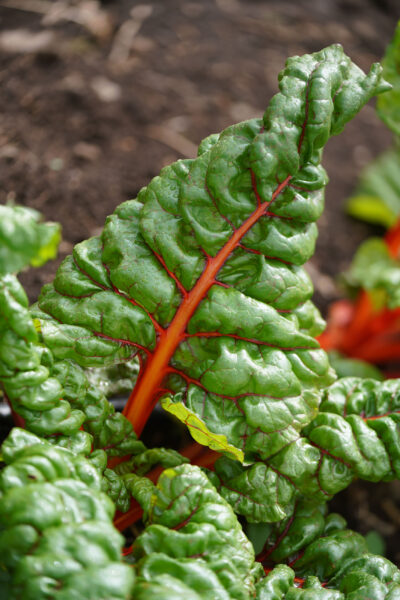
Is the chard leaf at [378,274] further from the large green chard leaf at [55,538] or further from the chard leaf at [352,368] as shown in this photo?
the large green chard leaf at [55,538]

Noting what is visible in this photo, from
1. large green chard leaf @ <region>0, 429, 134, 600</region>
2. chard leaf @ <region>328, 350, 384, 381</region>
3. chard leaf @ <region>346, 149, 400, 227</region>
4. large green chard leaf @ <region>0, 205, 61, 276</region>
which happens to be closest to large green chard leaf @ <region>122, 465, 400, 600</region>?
large green chard leaf @ <region>0, 429, 134, 600</region>

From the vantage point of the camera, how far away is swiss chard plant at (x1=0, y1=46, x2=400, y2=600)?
1250mm

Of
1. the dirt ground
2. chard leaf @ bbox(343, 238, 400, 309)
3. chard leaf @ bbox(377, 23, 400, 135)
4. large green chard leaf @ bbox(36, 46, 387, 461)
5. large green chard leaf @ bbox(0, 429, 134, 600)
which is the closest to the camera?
large green chard leaf @ bbox(0, 429, 134, 600)

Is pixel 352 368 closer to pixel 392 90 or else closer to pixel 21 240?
pixel 392 90

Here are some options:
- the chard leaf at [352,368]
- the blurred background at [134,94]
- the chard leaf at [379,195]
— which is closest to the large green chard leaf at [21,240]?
the blurred background at [134,94]

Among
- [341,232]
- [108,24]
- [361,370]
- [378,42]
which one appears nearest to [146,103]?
[108,24]

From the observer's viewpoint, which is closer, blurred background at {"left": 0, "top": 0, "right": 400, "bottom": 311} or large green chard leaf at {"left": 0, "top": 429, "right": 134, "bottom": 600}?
large green chard leaf at {"left": 0, "top": 429, "right": 134, "bottom": 600}

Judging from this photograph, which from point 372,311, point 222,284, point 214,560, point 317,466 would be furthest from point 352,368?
point 214,560

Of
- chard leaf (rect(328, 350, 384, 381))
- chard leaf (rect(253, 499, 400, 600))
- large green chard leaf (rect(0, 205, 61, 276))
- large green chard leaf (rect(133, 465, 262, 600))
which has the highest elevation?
large green chard leaf (rect(0, 205, 61, 276))

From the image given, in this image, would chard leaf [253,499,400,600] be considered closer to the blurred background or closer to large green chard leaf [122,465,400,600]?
large green chard leaf [122,465,400,600]

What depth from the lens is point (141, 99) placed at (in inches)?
116

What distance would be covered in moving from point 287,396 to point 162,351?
33 cm

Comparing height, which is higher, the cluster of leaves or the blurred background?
the blurred background

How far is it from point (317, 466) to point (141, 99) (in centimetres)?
210
